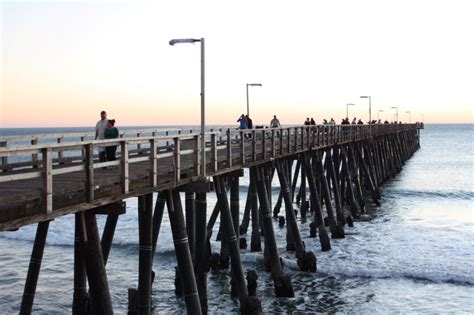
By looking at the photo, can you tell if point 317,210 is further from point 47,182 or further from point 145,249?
point 47,182

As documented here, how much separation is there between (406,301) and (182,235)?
801 cm

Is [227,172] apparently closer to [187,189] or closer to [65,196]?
[187,189]

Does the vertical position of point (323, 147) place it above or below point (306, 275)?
above

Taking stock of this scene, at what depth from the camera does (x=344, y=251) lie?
849 inches

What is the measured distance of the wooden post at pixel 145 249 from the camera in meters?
10.5

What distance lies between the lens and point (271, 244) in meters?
16.3

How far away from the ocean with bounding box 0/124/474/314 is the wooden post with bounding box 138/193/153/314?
12.7 ft

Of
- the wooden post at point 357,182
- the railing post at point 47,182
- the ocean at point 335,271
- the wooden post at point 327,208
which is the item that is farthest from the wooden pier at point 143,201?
the wooden post at point 357,182

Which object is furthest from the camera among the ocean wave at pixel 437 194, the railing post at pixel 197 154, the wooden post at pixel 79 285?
the ocean wave at pixel 437 194

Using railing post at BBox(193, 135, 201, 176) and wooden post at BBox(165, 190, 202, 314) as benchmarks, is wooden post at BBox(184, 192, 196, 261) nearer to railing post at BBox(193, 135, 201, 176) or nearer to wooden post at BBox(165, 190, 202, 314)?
railing post at BBox(193, 135, 201, 176)

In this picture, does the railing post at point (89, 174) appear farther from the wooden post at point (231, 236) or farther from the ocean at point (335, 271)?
the ocean at point (335, 271)

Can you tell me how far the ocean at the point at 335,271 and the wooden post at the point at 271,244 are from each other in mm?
288

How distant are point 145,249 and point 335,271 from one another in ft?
30.7

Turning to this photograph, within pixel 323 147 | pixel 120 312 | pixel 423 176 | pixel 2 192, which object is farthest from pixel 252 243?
pixel 423 176
